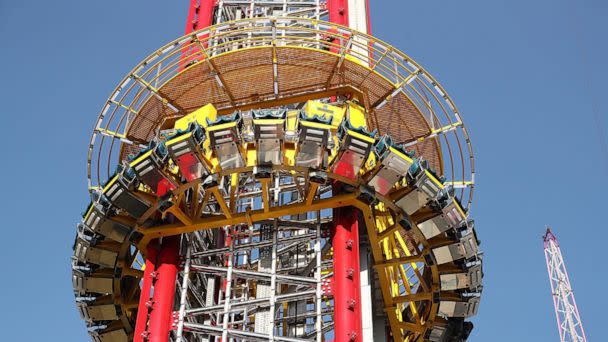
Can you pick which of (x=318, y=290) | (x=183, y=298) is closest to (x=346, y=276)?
(x=318, y=290)

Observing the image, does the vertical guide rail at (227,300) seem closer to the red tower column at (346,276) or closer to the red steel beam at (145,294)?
the red steel beam at (145,294)

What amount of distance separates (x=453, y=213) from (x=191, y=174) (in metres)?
11.8

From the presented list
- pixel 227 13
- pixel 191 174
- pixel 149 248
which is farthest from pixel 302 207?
pixel 227 13

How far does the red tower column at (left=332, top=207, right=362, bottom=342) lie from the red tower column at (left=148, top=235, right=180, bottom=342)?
751 centimetres

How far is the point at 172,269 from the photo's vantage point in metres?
38.5

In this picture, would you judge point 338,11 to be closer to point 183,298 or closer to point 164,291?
point 183,298

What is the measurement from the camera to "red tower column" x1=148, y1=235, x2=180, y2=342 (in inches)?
1433

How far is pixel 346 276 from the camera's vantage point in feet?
116

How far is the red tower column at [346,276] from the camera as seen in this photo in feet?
111

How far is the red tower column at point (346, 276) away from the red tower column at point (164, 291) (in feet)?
24.6

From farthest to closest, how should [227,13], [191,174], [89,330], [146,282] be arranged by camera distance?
[227,13] → [89,330] → [146,282] → [191,174]

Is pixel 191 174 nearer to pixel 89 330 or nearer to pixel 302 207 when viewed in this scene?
pixel 302 207

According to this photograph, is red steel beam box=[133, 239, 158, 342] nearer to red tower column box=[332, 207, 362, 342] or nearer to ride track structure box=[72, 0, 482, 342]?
ride track structure box=[72, 0, 482, 342]

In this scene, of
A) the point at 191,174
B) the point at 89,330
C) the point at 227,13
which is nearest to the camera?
the point at 191,174
